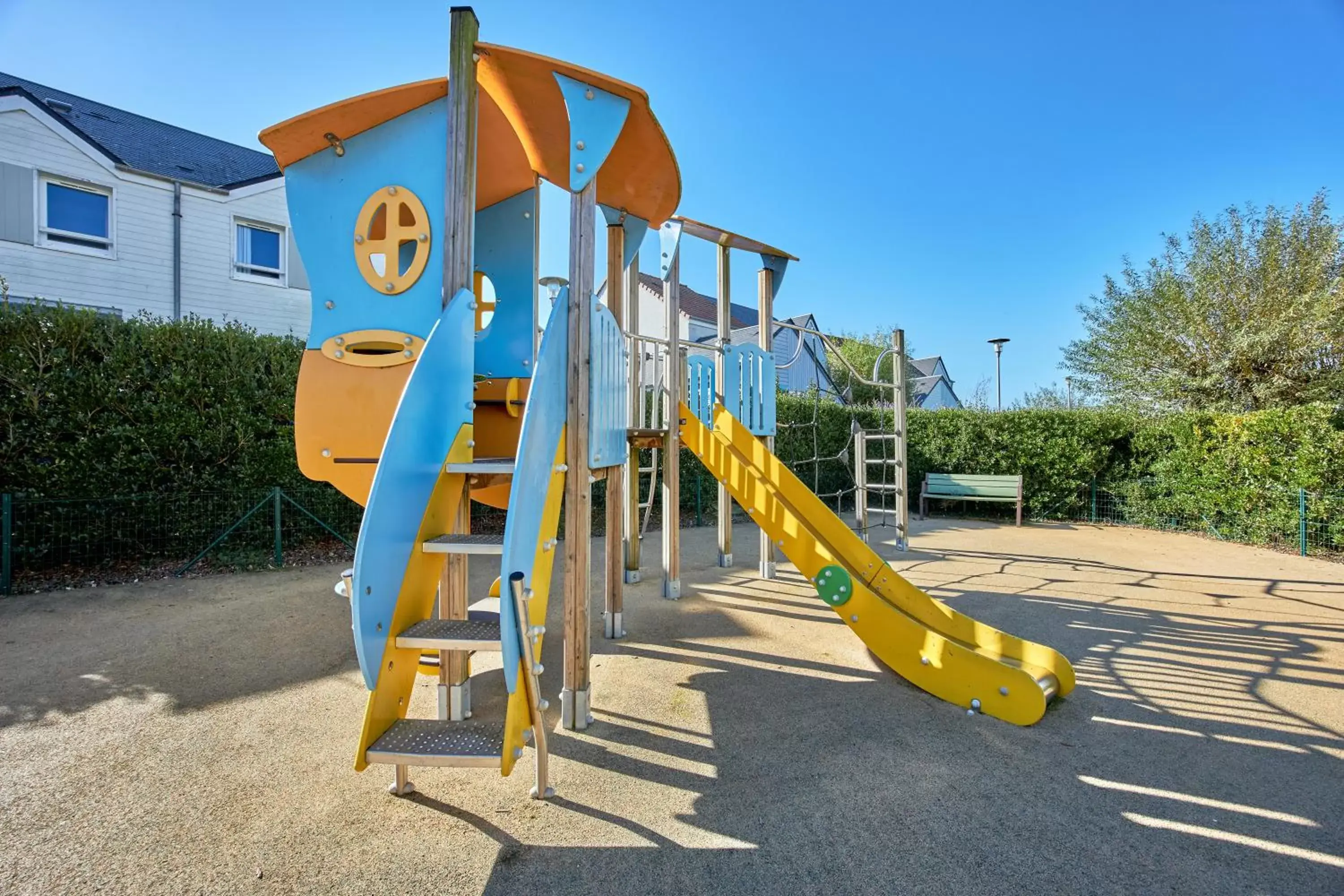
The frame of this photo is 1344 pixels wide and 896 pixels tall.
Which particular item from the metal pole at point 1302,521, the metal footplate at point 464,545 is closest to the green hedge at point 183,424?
the metal pole at point 1302,521

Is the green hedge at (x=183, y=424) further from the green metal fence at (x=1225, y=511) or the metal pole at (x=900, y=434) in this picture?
the metal pole at (x=900, y=434)

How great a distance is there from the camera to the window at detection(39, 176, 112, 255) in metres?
9.48

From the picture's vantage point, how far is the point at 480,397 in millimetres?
3947

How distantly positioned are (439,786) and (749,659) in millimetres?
2235

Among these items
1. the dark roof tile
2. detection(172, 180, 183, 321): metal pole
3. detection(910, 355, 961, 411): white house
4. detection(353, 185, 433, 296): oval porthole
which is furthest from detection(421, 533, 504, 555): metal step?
detection(910, 355, 961, 411): white house

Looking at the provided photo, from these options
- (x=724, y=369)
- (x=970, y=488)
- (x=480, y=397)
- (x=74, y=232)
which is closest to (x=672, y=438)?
(x=724, y=369)

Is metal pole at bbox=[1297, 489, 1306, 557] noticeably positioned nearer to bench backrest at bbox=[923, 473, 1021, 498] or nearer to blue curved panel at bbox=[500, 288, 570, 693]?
bench backrest at bbox=[923, 473, 1021, 498]

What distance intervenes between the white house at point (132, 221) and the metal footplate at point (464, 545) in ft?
34.7

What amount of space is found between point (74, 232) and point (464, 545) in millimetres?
12220

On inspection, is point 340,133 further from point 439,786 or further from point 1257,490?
point 1257,490

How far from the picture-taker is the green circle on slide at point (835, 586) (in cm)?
382

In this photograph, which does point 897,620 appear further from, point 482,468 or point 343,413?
point 343,413

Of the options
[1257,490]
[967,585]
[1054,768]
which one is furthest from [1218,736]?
[1257,490]

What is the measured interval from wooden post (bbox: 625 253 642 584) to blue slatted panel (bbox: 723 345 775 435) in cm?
94
